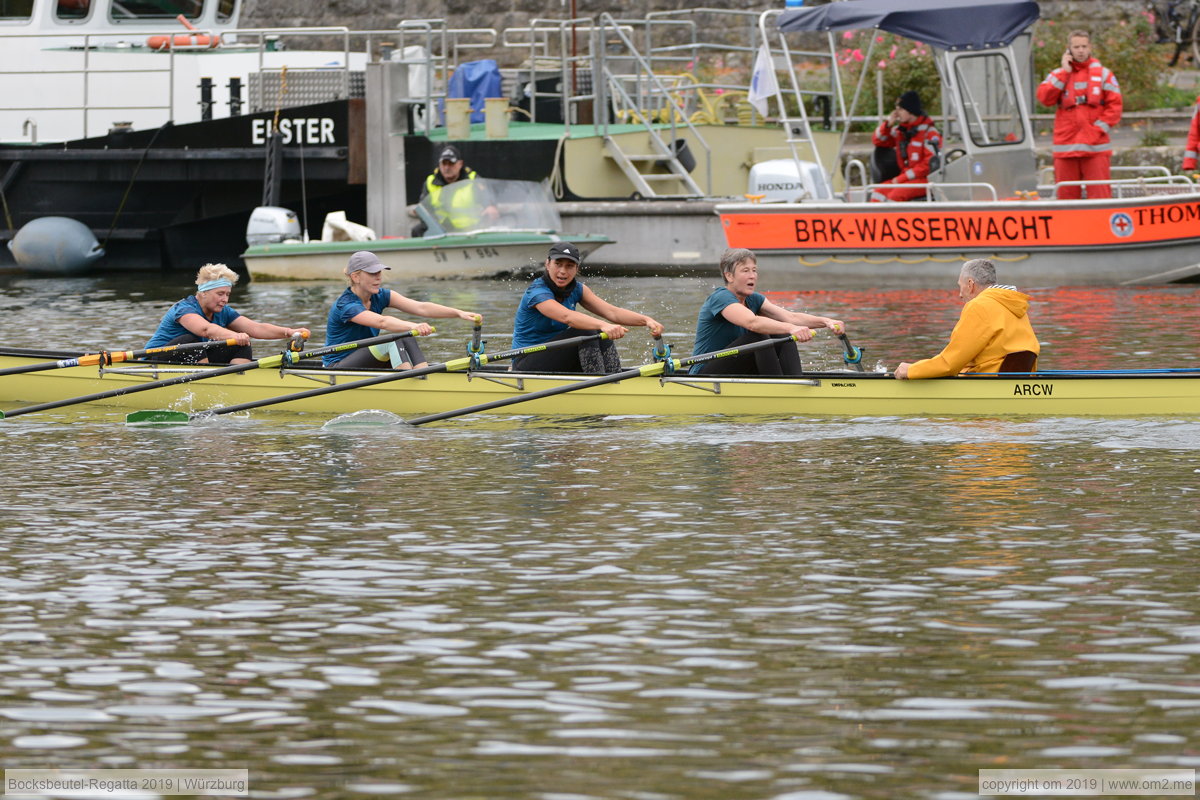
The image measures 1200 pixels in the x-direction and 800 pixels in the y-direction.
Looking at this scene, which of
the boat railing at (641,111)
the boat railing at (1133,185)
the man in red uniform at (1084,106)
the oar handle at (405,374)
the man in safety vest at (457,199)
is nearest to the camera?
the oar handle at (405,374)

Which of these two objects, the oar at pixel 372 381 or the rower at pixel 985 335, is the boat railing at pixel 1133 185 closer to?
the rower at pixel 985 335

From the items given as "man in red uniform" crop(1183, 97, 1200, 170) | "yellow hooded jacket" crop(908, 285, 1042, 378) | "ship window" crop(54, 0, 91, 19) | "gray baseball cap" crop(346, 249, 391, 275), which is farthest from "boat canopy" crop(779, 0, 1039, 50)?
"ship window" crop(54, 0, 91, 19)

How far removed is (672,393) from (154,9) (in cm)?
1501

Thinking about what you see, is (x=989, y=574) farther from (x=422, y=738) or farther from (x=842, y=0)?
(x=842, y=0)

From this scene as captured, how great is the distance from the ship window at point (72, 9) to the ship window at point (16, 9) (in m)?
0.36

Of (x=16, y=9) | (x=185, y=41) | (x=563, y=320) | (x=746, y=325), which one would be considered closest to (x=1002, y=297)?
(x=746, y=325)

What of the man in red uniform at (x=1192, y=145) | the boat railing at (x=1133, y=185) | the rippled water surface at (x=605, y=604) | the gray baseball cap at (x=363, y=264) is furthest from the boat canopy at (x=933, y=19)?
the rippled water surface at (x=605, y=604)

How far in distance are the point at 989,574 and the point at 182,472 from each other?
16.4 feet

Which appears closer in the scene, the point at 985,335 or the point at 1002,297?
the point at 1002,297

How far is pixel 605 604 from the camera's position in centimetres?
767

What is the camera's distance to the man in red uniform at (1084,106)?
1950cm

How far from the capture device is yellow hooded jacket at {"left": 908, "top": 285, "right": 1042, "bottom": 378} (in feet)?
38.4

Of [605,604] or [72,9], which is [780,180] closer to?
[72,9]

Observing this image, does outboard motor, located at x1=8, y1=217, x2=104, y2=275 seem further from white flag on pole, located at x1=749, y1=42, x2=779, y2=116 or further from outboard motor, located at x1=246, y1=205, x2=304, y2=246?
white flag on pole, located at x1=749, y1=42, x2=779, y2=116
